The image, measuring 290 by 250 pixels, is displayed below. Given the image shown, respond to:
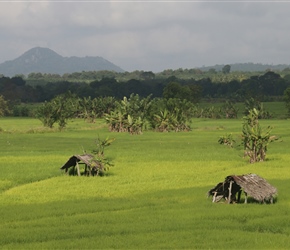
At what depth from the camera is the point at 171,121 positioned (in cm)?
6688

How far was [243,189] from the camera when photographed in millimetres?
19766

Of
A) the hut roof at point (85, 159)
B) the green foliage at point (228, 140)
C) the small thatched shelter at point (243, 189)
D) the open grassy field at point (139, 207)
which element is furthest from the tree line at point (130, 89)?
the small thatched shelter at point (243, 189)

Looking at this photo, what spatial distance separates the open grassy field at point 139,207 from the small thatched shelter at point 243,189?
Result: 1.64 ft

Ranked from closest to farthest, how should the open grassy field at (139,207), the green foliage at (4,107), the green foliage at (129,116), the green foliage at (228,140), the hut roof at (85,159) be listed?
the open grassy field at (139,207), the hut roof at (85,159), the green foliage at (228,140), the green foliage at (129,116), the green foliage at (4,107)

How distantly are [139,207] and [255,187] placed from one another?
488 cm

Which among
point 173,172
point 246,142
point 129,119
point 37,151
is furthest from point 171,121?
point 173,172

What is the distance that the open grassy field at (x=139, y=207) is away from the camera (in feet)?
47.2

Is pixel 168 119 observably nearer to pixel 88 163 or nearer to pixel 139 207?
→ pixel 88 163

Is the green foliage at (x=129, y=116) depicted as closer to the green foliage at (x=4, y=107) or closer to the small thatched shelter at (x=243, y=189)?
the small thatched shelter at (x=243, y=189)

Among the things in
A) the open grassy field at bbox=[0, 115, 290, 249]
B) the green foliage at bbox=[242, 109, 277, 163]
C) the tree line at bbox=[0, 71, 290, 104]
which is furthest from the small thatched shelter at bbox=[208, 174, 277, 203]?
the tree line at bbox=[0, 71, 290, 104]

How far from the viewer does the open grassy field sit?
1438cm

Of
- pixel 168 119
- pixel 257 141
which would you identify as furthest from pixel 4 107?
pixel 257 141

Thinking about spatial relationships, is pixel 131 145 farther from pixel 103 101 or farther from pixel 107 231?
pixel 103 101

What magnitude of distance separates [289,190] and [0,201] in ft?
41.7
